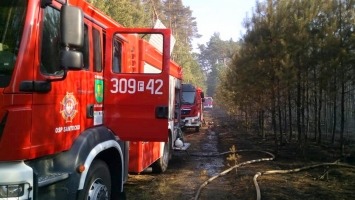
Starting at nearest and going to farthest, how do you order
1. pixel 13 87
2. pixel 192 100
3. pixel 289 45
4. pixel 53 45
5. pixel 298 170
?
pixel 13 87, pixel 53 45, pixel 298 170, pixel 289 45, pixel 192 100

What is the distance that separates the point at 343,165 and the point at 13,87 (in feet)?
30.6

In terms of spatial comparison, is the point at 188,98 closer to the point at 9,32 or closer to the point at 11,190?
the point at 9,32

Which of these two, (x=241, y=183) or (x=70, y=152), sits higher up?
(x=70, y=152)

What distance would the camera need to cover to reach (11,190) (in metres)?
3.40

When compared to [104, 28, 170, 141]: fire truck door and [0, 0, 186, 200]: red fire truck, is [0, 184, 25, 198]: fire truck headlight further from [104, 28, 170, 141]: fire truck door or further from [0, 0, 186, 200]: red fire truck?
[104, 28, 170, 141]: fire truck door

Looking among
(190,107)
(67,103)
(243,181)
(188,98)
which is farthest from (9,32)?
(188,98)

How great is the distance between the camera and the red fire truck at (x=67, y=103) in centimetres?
348

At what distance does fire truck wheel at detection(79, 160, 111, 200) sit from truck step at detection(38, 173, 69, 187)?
0.40 m

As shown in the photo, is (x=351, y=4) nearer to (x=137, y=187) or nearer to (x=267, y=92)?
(x=267, y=92)

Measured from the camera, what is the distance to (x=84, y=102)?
4.83 m

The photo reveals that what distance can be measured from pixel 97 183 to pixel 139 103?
114cm

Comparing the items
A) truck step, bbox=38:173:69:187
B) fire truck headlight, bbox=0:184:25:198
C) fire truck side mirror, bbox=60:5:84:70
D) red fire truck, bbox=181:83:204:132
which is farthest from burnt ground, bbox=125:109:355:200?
red fire truck, bbox=181:83:204:132

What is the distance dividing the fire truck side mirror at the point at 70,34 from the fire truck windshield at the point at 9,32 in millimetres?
409

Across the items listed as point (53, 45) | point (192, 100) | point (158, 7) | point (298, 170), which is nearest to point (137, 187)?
point (298, 170)
